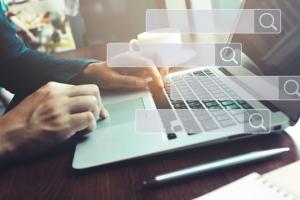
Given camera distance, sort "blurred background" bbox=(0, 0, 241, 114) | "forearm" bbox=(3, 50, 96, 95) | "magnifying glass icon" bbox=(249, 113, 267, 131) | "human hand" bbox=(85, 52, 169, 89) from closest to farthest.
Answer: "magnifying glass icon" bbox=(249, 113, 267, 131) → "human hand" bbox=(85, 52, 169, 89) → "forearm" bbox=(3, 50, 96, 95) → "blurred background" bbox=(0, 0, 241, 114)

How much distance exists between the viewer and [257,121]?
380 mm

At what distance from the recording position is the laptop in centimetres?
38

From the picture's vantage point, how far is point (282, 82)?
0.42 meters

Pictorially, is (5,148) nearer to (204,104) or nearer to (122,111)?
(122,111)

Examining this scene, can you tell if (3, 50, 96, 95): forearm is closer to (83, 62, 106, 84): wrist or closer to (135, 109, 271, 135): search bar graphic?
(83, 62, 106, 84): wrist

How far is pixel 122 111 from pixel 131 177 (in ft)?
0.55

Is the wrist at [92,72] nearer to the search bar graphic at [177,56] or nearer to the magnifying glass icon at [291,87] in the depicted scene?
the search bar graphic at [177,56]

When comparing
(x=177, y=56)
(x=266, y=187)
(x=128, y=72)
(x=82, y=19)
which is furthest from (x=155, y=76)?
(x=82, y=19)

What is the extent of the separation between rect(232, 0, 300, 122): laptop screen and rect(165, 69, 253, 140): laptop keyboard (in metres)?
0.05

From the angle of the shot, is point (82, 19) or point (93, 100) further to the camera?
point (82, 19)

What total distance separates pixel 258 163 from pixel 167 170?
0.31ft

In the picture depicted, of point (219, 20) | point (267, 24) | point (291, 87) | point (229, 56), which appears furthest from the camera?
point (219, 20)

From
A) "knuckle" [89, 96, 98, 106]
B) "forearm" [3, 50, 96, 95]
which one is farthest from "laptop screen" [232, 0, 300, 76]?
"forearm" [3, 50, 96, 95]

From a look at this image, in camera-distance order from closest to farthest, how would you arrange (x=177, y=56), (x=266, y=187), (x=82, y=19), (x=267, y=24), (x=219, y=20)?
(x=266, y=187), (x=267, y=24), (x=177, y=56), (x=219, y=20), (x=82, y=19)
